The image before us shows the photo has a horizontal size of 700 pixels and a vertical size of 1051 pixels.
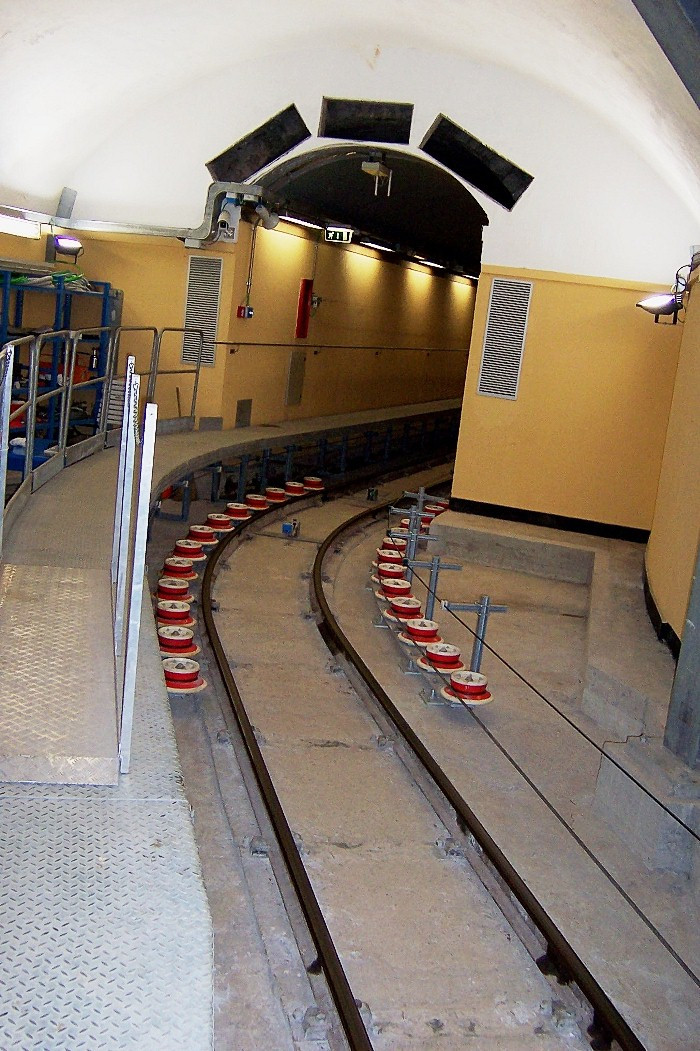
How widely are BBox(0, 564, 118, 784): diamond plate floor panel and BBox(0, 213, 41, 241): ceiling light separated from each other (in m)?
8.05

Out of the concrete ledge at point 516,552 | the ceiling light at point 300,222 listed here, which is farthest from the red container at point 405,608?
the ceiling light at point 300,222

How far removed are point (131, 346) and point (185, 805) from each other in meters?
12.4

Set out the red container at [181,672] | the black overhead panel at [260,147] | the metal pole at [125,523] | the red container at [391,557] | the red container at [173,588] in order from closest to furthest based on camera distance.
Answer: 1. the metal pole at [125,523]
2. the red container at [181,672]
3. the red container at [173,588]
4. the red container at [391,557]
5. the black overhead panel at [260,147]

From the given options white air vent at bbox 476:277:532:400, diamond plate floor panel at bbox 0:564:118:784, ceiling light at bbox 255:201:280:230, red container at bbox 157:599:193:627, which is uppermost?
ceiling light at bbox 255:201:280:230

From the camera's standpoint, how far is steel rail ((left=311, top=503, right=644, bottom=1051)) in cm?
416

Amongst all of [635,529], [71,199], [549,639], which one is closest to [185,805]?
[549,639]

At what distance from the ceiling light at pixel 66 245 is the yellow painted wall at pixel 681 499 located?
315 inches

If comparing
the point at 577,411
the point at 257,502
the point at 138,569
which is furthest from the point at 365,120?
the point at 138,569

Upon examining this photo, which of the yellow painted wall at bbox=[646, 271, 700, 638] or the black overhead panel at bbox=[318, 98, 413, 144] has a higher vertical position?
the black overhead panel at bbox=[318, 98, 413, 144]

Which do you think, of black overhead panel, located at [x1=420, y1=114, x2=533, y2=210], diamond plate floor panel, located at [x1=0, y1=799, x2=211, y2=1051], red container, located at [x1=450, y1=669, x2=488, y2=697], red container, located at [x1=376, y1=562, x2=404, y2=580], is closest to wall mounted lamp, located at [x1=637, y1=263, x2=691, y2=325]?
black overhead panel, located at [x1=420, y1=114, x2=533, y2=210]

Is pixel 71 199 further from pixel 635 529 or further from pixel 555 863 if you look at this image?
pixel 555 863

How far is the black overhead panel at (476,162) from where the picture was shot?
1206 centimetres

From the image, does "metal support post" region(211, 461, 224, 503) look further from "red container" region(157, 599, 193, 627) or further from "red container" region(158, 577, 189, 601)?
"red container" region(157, 599, 193, 627)

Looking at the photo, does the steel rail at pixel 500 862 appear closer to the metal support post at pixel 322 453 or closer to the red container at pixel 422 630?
A: the red container at pixel 422 630
